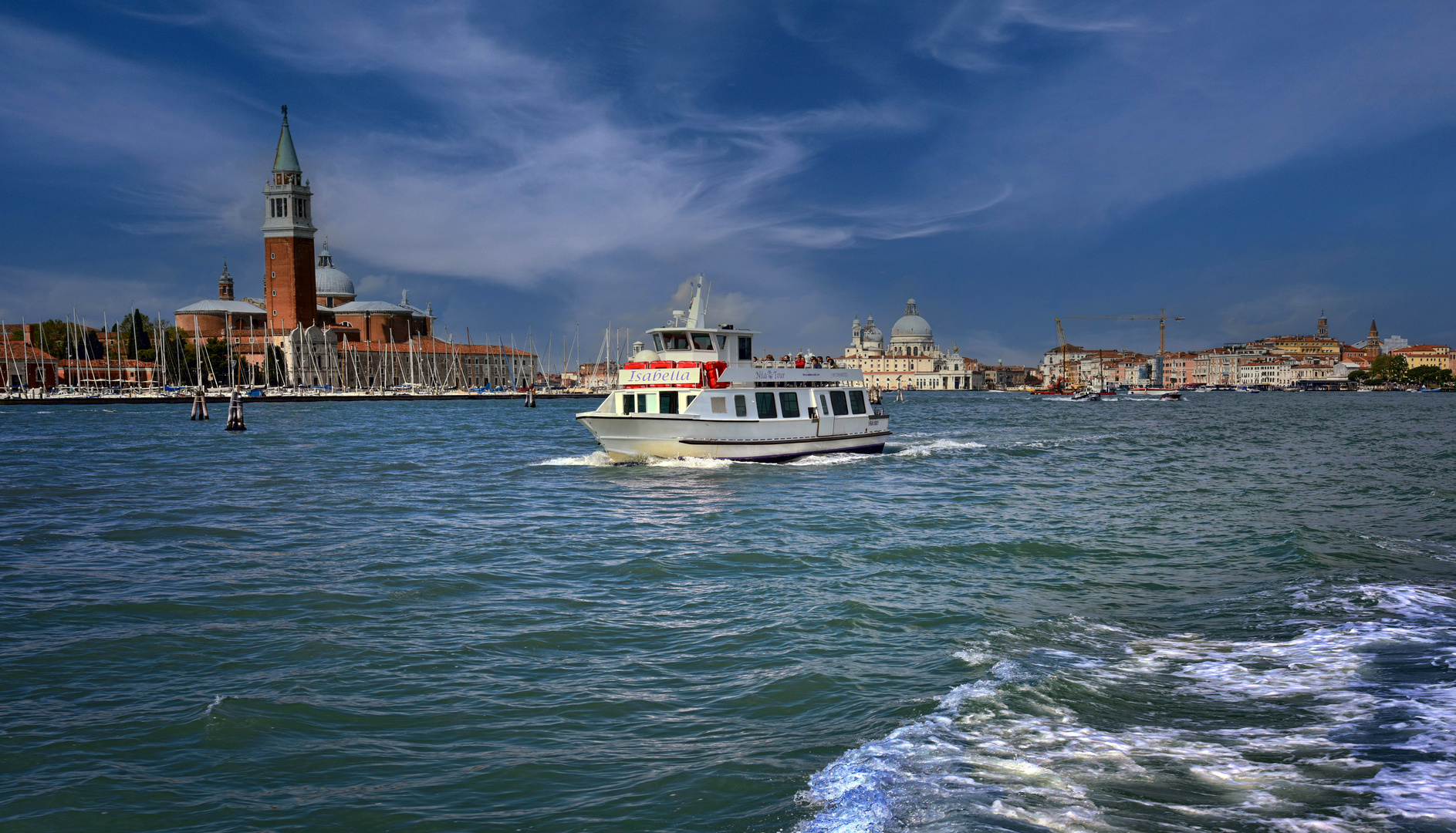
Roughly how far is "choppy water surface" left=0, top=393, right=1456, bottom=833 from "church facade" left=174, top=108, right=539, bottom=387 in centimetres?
10431

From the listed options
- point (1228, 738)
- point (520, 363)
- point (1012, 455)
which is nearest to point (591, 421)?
point (1012, 455)

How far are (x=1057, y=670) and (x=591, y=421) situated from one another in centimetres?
1880

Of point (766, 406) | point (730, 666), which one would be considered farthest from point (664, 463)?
point (730, 666)

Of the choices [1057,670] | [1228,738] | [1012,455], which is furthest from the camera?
[1012,455]

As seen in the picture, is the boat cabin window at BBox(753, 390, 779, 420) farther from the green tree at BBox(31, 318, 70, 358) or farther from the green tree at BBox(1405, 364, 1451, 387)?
the green tree at BBox(1405, 364, 1451, 387)

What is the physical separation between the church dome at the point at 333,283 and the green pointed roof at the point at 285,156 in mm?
25707

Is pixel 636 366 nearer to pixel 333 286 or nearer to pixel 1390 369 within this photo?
pixel 333 286

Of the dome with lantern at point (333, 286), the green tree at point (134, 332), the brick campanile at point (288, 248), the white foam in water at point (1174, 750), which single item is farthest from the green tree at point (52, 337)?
the white foam in water at point (1174, 750)

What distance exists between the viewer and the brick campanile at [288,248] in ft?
422

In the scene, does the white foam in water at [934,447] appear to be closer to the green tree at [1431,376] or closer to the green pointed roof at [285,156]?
the green pointed roof at [285,156]

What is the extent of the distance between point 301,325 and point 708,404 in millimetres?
120540

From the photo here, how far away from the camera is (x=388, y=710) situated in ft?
21.1

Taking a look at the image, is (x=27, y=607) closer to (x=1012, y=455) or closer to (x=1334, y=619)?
(x=1334, y=619)

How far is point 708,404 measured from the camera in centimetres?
2422
